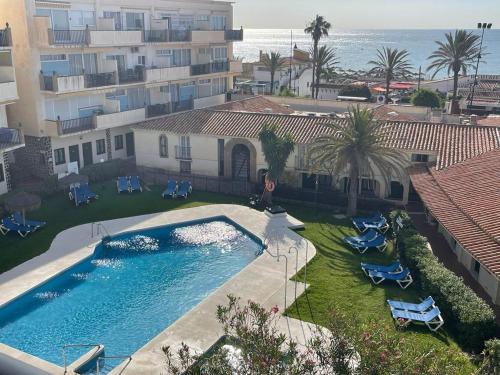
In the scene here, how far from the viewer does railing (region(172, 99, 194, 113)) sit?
154 feet

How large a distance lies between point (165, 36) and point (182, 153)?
12.1 meters

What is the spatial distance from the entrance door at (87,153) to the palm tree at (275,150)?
14.6 m

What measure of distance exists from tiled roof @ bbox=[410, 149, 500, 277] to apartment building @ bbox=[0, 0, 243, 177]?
23360mm

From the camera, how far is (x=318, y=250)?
2752 centimetres

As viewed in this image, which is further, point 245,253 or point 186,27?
point 186,27

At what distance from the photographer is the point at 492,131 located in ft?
110

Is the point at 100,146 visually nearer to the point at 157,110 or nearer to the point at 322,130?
the point at 157,110

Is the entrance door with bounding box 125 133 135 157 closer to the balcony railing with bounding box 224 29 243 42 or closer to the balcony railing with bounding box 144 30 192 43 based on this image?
the balcony railing with bounding box 144 30 192 43

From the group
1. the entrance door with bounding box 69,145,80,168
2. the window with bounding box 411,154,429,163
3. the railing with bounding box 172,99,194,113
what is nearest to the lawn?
the entrance door with bounding box 69,145,80,168

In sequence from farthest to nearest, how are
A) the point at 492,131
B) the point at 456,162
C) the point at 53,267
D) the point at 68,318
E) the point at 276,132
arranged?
the point at 276,132 → the point at 492,131 → the point at 456,162 → the point at 53,267 → the point at 68,318

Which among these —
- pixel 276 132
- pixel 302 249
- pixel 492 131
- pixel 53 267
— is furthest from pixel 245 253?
pixel 492 131

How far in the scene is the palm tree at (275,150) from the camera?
108ft

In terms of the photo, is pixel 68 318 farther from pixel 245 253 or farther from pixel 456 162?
pixel 456 162

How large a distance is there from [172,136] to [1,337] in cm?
2196
